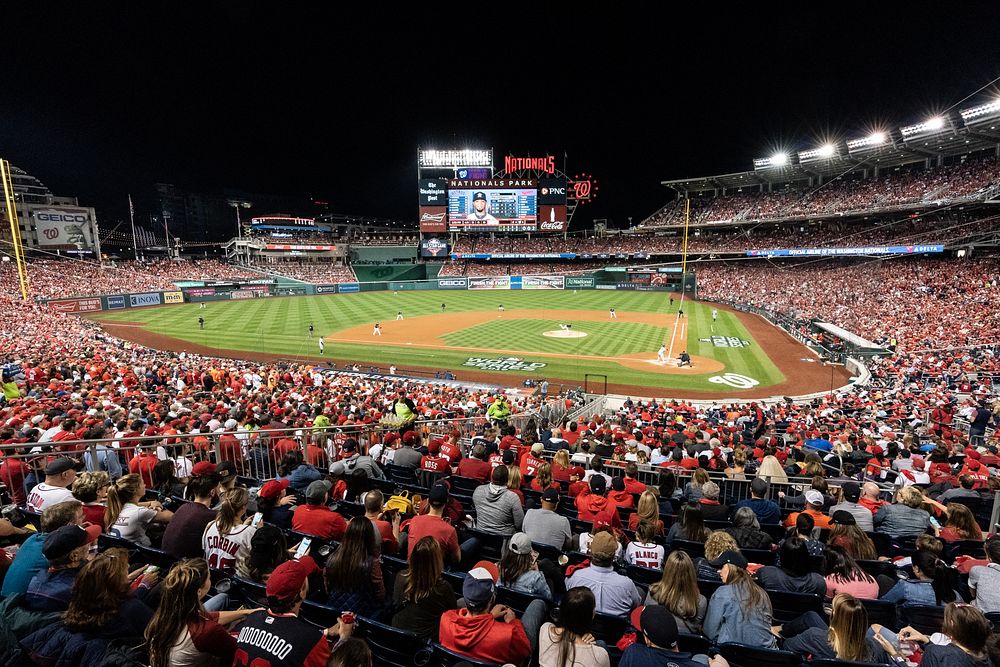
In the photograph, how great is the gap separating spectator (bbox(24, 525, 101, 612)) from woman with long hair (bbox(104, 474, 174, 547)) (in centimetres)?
154

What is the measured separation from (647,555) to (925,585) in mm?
2600

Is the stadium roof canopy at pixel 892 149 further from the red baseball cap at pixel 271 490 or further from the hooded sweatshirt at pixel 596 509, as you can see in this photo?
the red baseball cap at pixel 271 490

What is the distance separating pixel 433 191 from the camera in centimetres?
9112

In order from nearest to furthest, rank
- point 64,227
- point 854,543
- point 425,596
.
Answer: point 425,596 < point 854,543 < point 64,227

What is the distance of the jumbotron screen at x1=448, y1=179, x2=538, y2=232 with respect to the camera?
89125 mm

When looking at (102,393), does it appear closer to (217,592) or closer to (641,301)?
(217,592)

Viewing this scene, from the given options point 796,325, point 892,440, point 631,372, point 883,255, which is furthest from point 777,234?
point 892,440

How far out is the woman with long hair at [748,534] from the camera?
5.81 metres

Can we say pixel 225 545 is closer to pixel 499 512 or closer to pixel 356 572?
pixel 356 572

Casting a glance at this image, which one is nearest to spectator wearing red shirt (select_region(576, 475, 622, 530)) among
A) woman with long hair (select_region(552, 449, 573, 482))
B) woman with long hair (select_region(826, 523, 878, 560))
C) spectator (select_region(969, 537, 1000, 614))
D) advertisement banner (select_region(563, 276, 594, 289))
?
woman with long hair (select_region(552, 449, 573, 482))

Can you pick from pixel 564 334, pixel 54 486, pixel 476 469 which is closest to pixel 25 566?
pixel 54 486

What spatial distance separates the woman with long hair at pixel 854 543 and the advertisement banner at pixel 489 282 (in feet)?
250

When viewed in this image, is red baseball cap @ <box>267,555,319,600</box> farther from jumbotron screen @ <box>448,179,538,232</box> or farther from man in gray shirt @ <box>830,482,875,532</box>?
jumbotron screen @ <box>448,179,538,232</box>

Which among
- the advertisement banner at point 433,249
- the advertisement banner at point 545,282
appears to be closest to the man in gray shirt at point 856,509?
the advertisement banner at point 545,282
